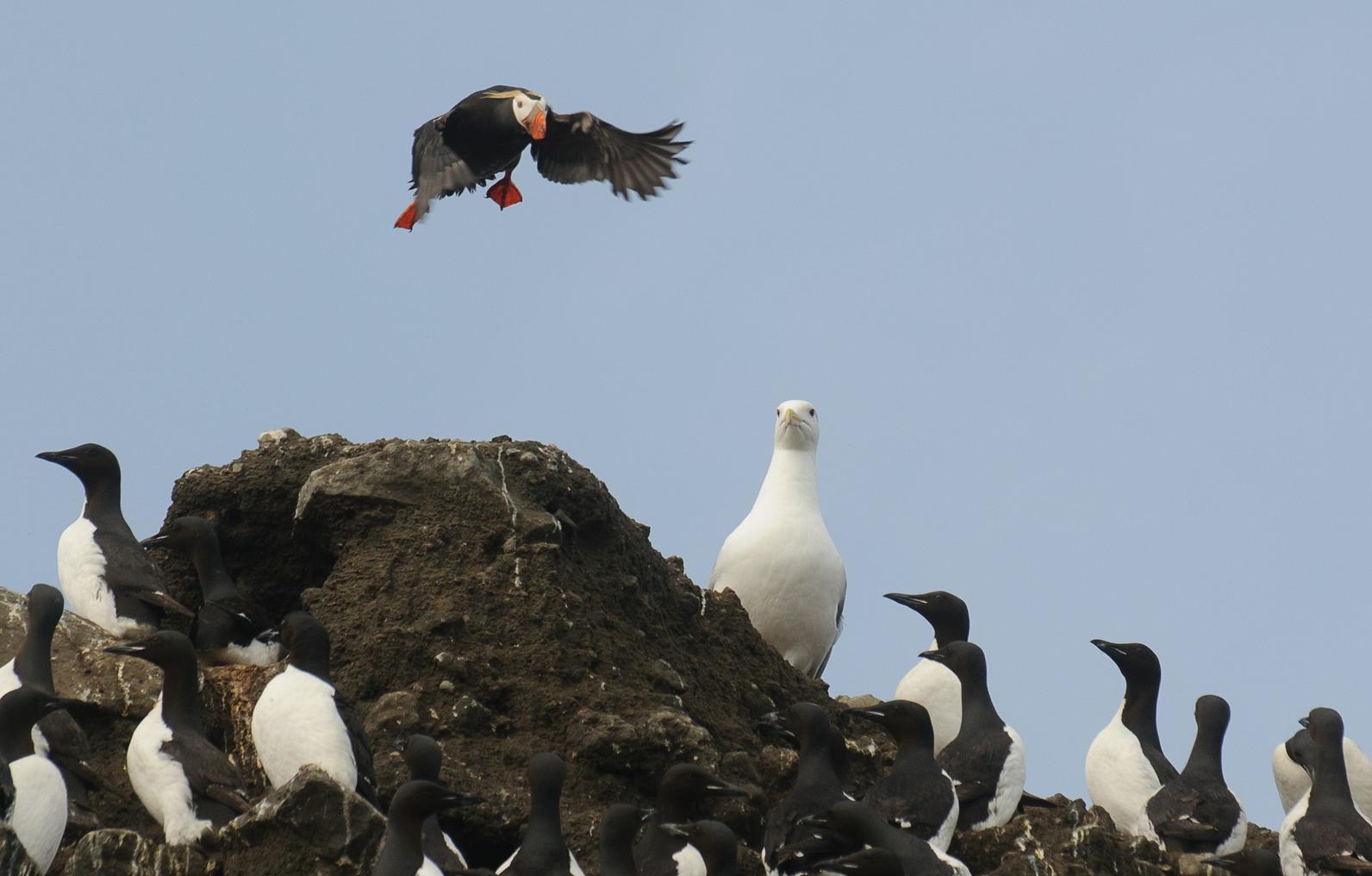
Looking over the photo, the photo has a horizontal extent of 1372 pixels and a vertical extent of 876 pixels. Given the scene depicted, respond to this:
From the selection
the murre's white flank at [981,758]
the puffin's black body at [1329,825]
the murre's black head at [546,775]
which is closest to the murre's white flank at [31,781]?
the murre's black head at [546,775]

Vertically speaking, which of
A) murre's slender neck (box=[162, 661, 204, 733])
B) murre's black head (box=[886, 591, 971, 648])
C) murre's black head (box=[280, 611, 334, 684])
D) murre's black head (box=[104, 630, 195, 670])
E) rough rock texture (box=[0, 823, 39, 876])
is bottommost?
rough rock texture (box=[0, 823, 39, 876])

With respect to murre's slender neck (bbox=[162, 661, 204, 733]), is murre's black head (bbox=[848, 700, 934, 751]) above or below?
above

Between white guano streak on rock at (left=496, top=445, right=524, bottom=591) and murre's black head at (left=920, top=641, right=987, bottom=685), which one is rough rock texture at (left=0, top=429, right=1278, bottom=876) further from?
murre's black head at (left=920, top=641, right=987, bottom=685)

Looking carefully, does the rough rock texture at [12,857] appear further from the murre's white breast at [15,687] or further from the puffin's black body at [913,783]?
the puffin's black body at [913,783]

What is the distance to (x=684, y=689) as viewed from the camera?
37.9ft

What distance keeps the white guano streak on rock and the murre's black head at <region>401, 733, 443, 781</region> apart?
65.4 inches

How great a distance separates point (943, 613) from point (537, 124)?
3.96 meters

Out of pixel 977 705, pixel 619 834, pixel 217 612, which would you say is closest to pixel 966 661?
pixel 977 705

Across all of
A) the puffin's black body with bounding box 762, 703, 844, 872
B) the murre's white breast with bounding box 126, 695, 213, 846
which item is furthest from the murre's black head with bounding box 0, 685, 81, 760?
the puffin's black body with bounding box 762, 703, 844, 872

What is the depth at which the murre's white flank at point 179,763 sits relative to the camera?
9523mm

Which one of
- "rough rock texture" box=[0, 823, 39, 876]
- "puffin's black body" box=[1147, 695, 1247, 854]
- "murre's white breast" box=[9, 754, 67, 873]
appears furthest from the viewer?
"puffin's black body" box=[1147, 695, 1247, 854]

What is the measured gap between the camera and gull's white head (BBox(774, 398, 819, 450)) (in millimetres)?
14469

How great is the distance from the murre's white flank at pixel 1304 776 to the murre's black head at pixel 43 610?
7102 millimetres

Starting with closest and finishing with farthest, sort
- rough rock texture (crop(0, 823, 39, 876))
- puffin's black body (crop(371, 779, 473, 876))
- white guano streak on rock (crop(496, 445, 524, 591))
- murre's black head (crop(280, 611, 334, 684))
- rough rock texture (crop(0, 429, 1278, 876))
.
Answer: rough rock texture (crop(0, 823, 39, 876)), puffin's black body (crop(371, 779, 473, 876)), murre's black head (crop(280, 611, 334, 684)), rough rock texture (crop(0, 429, 1278, 876)), white guano streak on rock (crop(496, 445, 524, 591))
